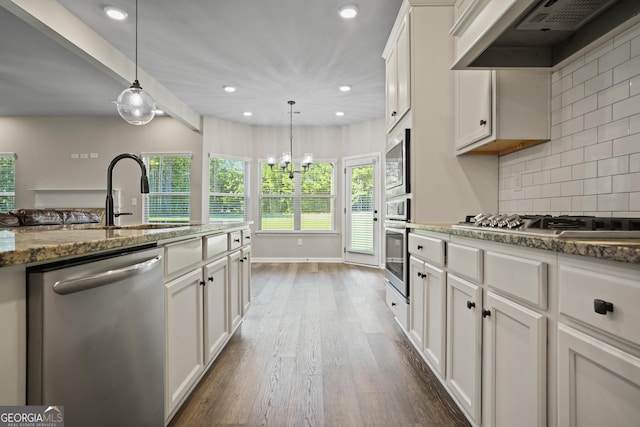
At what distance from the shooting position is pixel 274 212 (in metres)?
6.78

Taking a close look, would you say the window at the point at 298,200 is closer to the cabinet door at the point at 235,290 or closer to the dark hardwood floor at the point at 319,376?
the dark hardwood floor at the point at 319,376

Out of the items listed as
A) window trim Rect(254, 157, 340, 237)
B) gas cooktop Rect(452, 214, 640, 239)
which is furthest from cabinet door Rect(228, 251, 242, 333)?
window trim Rect(254, 157, 340, 237)

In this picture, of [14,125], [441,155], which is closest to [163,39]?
[441,155]

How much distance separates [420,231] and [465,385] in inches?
37.2

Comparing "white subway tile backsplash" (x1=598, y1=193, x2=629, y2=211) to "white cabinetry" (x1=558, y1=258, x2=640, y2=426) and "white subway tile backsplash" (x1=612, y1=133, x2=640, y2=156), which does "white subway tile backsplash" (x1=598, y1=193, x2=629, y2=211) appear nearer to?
"white subway tile backsplash" (x1=612, y1=133, x2=640, y2=156)

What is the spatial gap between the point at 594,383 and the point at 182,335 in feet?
4.94

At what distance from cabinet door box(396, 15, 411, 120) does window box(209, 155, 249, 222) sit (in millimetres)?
4331

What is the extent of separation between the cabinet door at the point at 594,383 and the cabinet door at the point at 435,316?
845 millimetres

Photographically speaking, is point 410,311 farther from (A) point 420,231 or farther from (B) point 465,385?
(B) point 465,385

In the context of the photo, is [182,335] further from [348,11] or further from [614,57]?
[348,11]

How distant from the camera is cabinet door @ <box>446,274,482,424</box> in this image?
4.50 ft

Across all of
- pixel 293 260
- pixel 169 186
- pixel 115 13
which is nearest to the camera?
pixel 115 13

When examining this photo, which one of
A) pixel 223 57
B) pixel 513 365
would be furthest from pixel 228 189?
pixel 513 365

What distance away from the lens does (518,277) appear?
1.10m
